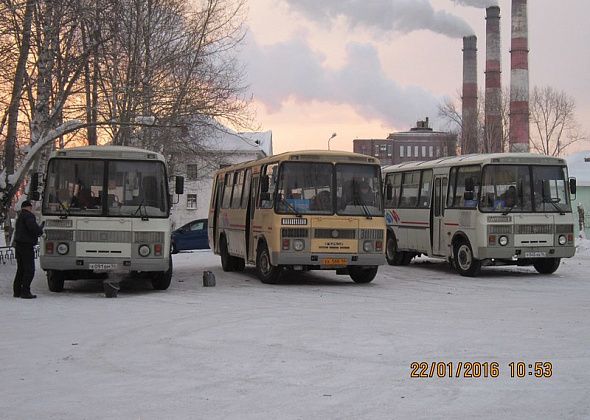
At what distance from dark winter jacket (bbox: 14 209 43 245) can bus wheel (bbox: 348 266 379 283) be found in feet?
22.7

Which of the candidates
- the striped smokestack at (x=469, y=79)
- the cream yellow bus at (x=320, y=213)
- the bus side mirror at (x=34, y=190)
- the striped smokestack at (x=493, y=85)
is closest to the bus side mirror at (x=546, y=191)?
the cream yellow bus at (x=320, y=213)

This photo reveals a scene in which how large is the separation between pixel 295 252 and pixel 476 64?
6074cm

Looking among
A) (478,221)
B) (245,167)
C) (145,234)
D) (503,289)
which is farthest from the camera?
(245,167)

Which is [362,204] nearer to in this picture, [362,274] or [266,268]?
[362,274]

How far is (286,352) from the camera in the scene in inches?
376

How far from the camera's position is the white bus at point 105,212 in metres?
15.8

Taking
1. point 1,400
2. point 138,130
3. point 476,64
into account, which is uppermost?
point 476,64

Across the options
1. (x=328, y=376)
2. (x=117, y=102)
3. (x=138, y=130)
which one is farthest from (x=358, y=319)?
(x=138, y=130)

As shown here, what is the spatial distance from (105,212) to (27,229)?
154 cm

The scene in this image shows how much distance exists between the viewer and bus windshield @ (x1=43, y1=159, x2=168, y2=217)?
16.0 m

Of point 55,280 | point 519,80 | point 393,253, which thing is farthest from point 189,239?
point 519,80

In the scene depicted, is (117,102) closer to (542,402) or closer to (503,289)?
(503,289)

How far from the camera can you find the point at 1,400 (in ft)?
23.9

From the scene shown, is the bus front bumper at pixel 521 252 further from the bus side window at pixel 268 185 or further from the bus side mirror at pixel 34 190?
the bus side mirror at pixel 34 190
